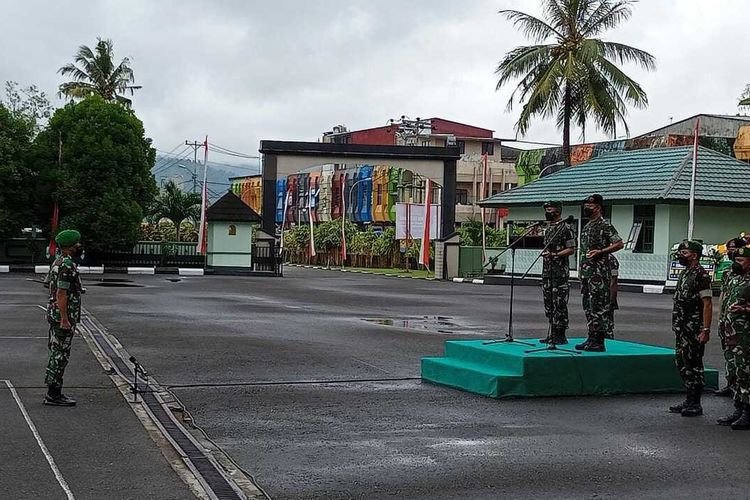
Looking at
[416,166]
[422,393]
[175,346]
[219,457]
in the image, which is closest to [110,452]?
[219,457]

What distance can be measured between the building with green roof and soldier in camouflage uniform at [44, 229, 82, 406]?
2821cm

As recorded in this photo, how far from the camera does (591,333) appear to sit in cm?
1177

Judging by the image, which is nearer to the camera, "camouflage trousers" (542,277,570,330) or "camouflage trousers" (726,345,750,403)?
"camouflage trousers" (726,345,750,403)

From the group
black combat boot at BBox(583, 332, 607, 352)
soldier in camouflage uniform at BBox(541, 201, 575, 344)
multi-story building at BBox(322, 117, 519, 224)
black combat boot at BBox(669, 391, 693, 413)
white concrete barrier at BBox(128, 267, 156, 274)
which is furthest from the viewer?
multi-story building at BBox(322, 117, 519, 224)

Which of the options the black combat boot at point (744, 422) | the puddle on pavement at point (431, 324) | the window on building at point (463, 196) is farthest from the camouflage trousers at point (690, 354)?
the window on building at point (463, 196)

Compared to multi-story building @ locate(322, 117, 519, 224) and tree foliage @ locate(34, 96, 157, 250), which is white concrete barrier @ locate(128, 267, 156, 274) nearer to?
tree foliage @ locate(34, 96, 157, 250)

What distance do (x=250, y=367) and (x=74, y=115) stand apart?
33.7m

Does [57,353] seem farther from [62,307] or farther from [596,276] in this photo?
[596,276]

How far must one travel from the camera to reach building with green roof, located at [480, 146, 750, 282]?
36031 millimetres

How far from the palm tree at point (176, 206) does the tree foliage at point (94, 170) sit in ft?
47.3

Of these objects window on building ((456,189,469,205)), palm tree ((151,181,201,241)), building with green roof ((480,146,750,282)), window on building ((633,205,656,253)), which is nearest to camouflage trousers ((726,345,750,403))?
building with green roof ((480,146,750,282))

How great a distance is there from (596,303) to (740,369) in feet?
9.50

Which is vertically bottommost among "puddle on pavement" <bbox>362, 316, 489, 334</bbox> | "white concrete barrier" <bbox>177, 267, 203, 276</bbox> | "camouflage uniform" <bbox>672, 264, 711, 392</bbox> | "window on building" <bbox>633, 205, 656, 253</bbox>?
"puddle on pavement" <bbox>362, 316, 489, 334</bbox>

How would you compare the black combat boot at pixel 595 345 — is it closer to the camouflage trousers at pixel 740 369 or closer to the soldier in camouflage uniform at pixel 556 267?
the soldier in camouflage uniform at pixel 556 267
